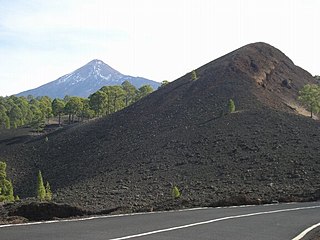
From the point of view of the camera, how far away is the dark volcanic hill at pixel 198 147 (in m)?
36.9

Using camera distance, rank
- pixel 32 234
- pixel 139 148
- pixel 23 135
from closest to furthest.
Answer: pixel 32 234, pixel 139 148, pixel 23 135

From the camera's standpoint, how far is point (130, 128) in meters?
65.6

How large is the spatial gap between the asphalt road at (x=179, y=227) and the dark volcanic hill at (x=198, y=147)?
4.60 meters

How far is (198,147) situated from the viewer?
4969cm

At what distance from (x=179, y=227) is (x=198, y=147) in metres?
38.3

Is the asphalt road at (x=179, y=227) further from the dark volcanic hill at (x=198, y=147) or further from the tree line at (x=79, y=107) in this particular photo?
the tree line at (x=79, y=107)

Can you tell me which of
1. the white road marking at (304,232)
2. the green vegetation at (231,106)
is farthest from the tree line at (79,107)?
the white road marking at (304,232)

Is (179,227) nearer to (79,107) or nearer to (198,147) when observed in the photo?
(198,147)

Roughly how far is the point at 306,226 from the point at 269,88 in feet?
202

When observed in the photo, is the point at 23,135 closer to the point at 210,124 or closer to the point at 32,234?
the point at 210,124

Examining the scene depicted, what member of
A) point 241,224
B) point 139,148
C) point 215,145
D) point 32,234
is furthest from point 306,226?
point 139,148

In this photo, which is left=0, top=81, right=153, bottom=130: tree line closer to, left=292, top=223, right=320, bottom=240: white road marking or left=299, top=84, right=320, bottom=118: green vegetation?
left=299, top=84, right=320, bottom=118: green vegetation

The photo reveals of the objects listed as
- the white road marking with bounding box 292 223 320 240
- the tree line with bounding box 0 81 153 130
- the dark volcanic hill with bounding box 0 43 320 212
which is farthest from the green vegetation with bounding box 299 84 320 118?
the white road marking with bounding box 292 223 320 240

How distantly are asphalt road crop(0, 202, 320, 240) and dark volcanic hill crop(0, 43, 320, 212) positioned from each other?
4600 millimetres
